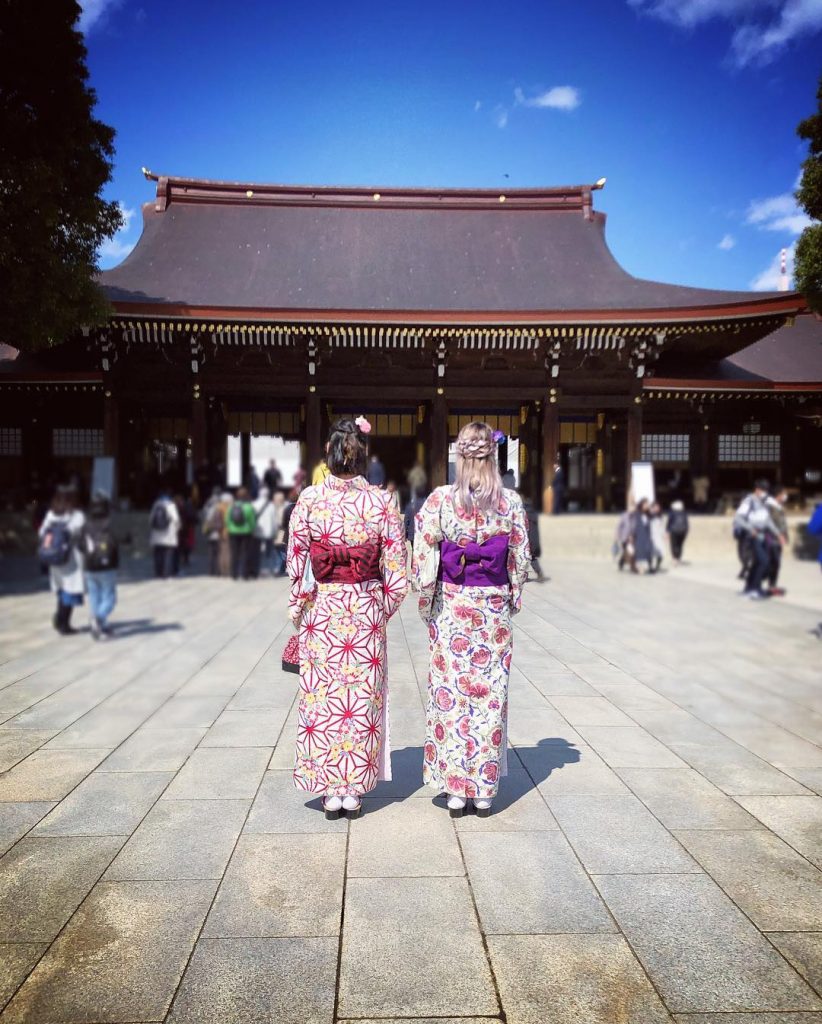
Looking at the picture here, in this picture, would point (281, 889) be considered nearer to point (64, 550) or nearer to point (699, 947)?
point (699, 947)

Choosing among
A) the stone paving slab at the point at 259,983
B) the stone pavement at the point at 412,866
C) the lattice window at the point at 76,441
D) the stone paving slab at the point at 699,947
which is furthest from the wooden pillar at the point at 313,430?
the stone paving slab at the point at 259,983

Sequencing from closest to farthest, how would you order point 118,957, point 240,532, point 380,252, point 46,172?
point 118,957
point 46,172
point 240,532
point 380,252

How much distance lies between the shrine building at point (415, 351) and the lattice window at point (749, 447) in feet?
0.17

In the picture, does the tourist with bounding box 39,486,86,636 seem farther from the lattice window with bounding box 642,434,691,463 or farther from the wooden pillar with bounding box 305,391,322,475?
the lattice window with bounding box 642,434,691,463

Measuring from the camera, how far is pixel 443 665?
324cm

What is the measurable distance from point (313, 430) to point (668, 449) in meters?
9.07

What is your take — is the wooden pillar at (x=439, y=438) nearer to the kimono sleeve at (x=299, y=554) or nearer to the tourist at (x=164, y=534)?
the tourist at (x=164, y=534)

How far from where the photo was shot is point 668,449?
18969 millimetres

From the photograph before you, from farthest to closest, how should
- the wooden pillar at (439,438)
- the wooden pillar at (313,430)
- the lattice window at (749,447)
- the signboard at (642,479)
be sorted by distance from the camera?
the lattice window at (749,447) < the wooden pillar at (439,438) < the wooden pillar at (313,430) < the signboard at (642,479)

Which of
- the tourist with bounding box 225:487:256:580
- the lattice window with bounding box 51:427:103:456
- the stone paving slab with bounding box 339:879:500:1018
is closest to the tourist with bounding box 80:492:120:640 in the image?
the tourist with bounding box 225:487:256:580

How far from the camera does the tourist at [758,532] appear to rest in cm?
951

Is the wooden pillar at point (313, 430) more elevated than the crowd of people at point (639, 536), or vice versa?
the wooden pillar at point (313, 430)

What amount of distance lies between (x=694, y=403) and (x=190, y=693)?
1615cm

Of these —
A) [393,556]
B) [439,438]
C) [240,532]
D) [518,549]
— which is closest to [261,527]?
[240,532]
